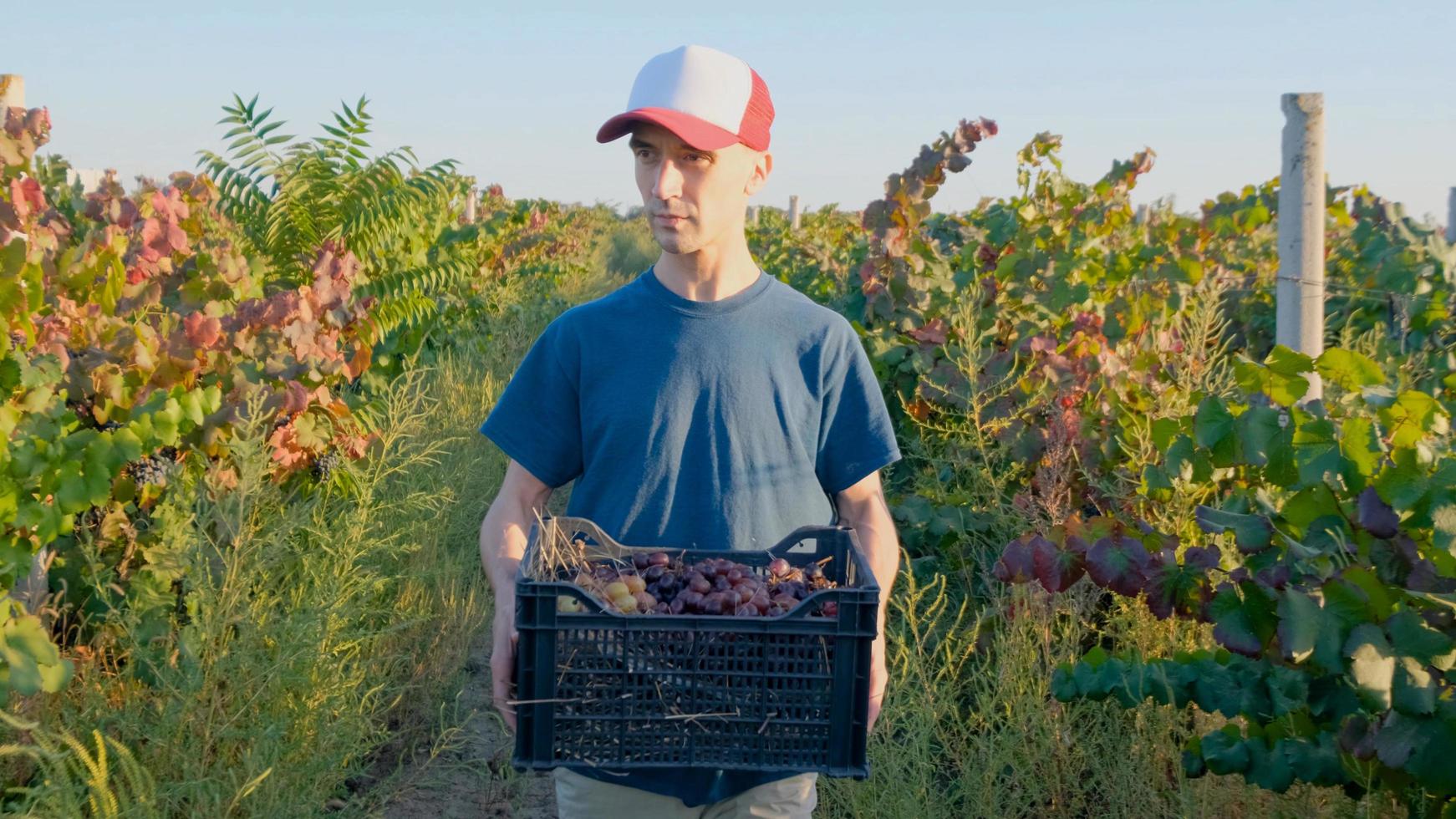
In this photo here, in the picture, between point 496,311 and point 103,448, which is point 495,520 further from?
point 496,311

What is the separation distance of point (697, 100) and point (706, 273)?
293mm

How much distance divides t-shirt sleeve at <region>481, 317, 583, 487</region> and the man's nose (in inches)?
12.3

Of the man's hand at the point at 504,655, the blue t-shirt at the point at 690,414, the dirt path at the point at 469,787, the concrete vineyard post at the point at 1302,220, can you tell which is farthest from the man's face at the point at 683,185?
the concrete vineyard post at the point at 1302,220

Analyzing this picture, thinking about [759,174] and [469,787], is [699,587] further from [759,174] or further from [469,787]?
[469,787]

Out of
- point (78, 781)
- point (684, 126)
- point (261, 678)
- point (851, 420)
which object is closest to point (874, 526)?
point (851, 420)

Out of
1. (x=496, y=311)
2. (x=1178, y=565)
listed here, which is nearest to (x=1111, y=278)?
(x=1178, y=565)

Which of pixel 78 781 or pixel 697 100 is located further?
pixel 78 781

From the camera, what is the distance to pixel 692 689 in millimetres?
1662

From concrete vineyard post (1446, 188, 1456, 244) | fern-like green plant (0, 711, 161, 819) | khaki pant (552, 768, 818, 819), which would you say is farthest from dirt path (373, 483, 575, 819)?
concrete vineyard post (1446, 188, 1456, 244)

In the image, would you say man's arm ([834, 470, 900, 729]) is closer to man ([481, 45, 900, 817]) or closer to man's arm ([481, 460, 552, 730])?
man ([481, 45, 900, 817])

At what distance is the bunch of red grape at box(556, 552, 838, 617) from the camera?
1.72 meters

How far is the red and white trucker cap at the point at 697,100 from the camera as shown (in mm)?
1992

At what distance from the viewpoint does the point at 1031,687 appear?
361cm

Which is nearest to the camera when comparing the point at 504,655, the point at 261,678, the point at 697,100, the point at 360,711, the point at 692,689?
the point at 692,689
